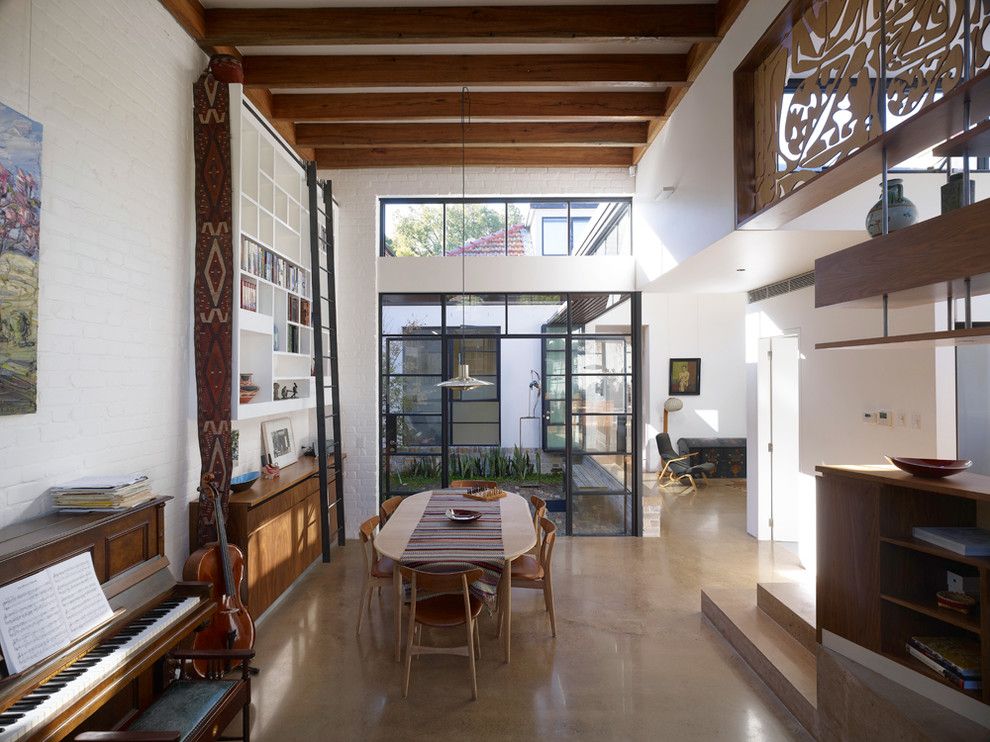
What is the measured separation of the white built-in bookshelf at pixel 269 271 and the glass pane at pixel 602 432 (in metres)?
2.91

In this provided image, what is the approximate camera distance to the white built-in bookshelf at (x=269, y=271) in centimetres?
375

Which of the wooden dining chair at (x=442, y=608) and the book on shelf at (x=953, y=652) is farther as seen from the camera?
the wooden dining chair at (x=442, y=608)

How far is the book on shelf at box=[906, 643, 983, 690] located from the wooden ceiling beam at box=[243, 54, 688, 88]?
3983 mm

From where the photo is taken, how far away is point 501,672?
3.45m

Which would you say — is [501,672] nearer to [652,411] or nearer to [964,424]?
[964,424]

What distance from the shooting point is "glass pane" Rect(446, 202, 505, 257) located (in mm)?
6324

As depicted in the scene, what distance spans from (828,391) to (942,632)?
7.93ft

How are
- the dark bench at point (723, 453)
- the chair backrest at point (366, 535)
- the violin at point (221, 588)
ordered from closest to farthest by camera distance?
the violin at point (221, 588)
the chair backrest at point (366, 535)
the dark bench at point (723, 453)

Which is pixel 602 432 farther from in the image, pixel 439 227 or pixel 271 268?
pixel 271 268

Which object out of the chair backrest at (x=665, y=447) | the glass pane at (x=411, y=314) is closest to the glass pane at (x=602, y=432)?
the glass pane at (x=411, y=314)

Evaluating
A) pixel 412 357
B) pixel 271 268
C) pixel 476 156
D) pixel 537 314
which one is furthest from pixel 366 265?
pixel 537 314

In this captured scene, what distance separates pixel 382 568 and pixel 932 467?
3.32 m

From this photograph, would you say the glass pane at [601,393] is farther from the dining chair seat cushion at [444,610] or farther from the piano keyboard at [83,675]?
the piano keyboard at [83,675]

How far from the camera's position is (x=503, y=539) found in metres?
3.73
